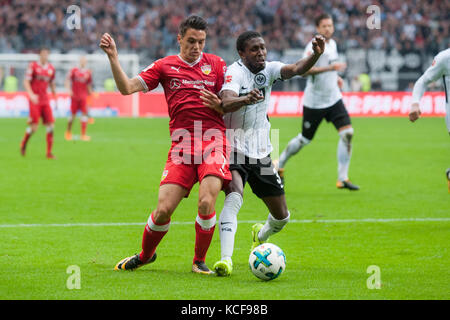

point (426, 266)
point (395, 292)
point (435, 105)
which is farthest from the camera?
point (435, 105)

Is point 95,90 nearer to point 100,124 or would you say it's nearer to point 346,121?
point 100,124

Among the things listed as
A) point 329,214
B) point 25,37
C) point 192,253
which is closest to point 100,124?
point 25,37

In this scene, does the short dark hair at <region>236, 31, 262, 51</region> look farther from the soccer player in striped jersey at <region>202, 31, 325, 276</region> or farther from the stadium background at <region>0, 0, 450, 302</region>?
the stadium background at <region>0, 0, 450, 302</region>

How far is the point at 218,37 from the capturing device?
3369 cm

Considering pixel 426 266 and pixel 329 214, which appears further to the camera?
pixel 329 214

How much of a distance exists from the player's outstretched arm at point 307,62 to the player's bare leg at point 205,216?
42.5 inches

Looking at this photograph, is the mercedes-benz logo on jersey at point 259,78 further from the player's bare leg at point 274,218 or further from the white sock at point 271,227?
the white sock at point 271,227

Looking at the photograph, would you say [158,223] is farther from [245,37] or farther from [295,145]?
[295,145]

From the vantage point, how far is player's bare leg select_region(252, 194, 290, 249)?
655 cm

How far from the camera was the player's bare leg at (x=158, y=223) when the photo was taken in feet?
19.6

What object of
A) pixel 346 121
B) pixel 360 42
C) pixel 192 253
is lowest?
pixel 192 253

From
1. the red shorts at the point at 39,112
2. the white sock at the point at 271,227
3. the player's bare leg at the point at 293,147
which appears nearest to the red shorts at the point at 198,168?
the white sock at the point at 271,227

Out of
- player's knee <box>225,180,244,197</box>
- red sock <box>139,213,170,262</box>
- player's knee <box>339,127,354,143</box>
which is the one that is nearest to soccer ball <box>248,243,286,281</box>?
player's knee <box>225,180,244,197</box>

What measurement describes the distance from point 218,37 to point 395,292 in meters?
29.1
